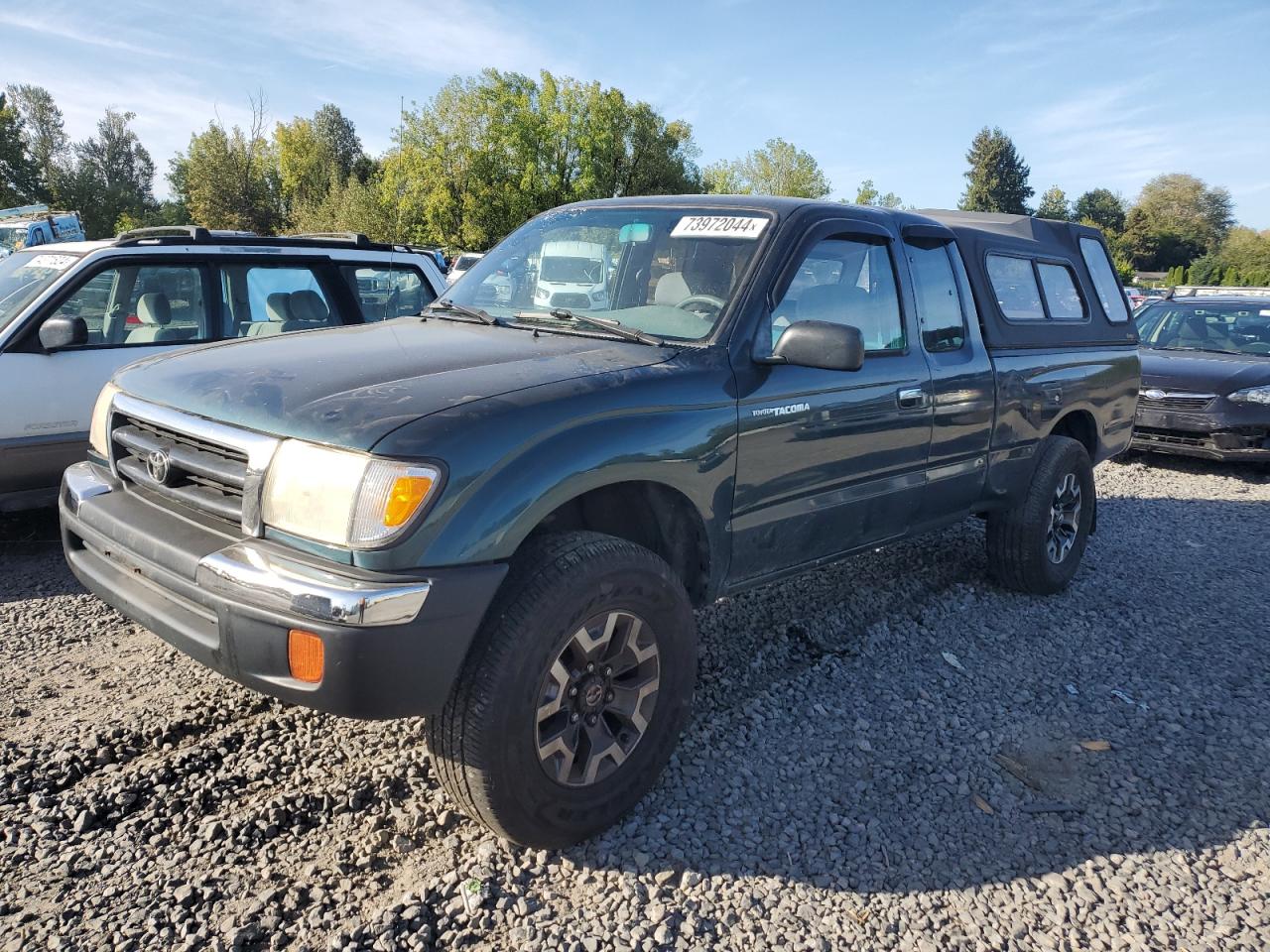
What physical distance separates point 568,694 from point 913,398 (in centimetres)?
203

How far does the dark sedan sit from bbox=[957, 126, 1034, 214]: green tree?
285ft

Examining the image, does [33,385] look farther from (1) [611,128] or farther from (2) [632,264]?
(1) [611,128]

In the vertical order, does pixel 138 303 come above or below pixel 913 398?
above

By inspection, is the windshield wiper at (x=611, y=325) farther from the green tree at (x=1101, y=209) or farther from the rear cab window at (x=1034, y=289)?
the green tree at (x=1101, y=209)

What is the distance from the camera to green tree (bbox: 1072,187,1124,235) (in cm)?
9038

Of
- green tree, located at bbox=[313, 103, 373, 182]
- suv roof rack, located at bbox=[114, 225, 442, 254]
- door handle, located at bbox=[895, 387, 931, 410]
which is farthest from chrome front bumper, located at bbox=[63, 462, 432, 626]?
green tree, located at bbox=[313, 103, 373, 182]

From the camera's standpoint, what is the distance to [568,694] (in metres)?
2.54

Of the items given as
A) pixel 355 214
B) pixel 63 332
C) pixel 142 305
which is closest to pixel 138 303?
pixel 142 305

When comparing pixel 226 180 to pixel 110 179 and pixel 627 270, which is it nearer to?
pixel 110 179

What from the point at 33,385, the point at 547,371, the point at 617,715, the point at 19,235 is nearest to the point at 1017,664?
the point at 617,715

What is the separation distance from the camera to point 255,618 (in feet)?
7.16

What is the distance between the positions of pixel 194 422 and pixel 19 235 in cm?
2254

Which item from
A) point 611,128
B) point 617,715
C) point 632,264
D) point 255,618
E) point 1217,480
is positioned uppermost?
point 611,128

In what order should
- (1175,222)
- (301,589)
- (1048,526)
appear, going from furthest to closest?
(1175,222), (1048,526), (301,589)
